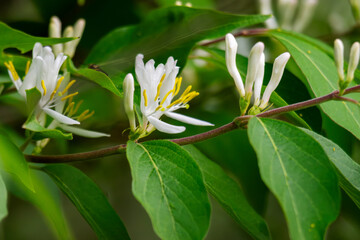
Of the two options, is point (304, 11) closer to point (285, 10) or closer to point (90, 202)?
point (285, 10)

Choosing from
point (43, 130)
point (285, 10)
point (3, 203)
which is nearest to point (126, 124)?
point (285, 10)

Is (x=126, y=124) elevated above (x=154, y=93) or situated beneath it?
situated beneath

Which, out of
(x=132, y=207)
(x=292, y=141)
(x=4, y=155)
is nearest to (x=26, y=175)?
(x=4, y=155)

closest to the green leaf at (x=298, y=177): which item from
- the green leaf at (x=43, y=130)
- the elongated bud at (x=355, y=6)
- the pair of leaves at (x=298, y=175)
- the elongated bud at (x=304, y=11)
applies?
the pair of leaves at (x=298, y=175)

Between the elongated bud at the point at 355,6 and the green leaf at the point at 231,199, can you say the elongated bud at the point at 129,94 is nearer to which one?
the green leaf at the point at 231,199

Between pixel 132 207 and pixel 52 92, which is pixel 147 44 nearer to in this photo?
pixel 52 92

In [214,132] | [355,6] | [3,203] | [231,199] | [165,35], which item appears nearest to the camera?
[3,203]
